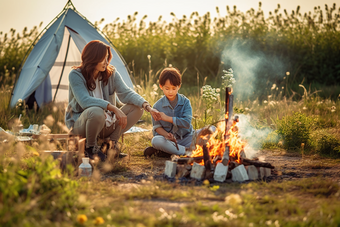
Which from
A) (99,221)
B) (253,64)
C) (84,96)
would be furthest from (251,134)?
(253,64)

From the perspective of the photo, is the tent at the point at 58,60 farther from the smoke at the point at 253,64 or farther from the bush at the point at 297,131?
the smoke at the point at 253,64

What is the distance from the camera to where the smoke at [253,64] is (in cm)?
901

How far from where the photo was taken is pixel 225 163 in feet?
10.0

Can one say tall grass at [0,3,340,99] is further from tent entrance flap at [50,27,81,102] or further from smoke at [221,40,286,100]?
tent entrance flap at [50,27,81,102]

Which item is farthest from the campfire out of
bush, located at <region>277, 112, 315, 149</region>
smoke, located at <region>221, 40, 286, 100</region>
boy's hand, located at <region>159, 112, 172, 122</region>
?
smoke, located at <region>221, 40, 286, 100</region>

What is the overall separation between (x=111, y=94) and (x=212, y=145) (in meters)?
1.44

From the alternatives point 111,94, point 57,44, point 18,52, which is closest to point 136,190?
point 111,94

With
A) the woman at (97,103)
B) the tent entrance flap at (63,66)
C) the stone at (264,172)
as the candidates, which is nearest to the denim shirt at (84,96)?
the woman at (97,103)

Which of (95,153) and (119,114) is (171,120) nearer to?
(119,114)

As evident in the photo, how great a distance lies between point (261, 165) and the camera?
307cm

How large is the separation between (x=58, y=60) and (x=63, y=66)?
159 millimetres

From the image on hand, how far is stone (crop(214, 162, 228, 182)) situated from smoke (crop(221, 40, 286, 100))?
6.12m

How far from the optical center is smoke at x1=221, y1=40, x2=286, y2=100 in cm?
901

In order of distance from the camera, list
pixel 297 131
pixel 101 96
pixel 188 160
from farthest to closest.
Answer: pixel 297 131, pixel 101 96, pixel 188 160
